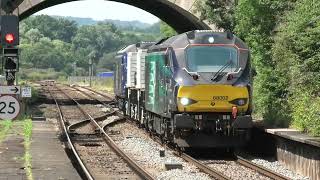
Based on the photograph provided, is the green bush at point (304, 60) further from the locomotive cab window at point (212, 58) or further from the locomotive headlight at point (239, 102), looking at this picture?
the locomotive cab window at point (212, 58)

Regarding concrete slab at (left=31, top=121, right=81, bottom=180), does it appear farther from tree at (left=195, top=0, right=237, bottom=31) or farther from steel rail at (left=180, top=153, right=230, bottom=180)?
tree at (left=195, top=0, right=237, bottom=31)

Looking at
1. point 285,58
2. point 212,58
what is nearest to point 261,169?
point 212,58

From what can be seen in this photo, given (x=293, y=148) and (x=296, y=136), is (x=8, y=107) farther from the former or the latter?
(x=293, y=148)

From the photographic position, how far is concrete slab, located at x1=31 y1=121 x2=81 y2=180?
13.3 m

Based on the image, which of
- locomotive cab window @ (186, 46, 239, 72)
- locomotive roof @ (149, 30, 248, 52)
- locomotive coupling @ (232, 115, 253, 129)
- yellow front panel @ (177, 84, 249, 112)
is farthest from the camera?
locomotive roof @ (149, 30, 248, 52)

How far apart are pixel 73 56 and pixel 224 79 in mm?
183186

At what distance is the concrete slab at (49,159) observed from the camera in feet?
43.7

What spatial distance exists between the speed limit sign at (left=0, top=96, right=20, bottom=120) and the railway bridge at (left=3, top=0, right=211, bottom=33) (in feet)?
74.4

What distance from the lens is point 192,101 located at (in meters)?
17.1

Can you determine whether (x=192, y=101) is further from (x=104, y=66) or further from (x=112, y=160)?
(x=104, y=66)

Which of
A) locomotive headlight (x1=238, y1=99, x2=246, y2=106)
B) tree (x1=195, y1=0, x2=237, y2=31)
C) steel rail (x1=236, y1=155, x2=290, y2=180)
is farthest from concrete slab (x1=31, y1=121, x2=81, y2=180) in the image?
tree (x1=195, y1=0, x2=237, y2=31)

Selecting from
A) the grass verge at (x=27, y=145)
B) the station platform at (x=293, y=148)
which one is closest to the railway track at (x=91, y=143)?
the grass verge at (x=27, y=145)

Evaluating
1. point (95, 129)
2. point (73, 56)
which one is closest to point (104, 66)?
point (73, 56)

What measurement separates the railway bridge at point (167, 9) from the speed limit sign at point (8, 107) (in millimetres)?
22674
